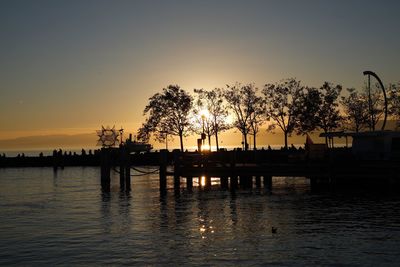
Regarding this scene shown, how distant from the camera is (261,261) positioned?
54.0ft

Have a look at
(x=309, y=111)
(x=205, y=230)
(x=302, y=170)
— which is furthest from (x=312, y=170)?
(x=309, y=111)

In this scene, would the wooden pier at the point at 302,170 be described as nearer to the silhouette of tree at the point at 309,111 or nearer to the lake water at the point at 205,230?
the lake water at the point at 205,230

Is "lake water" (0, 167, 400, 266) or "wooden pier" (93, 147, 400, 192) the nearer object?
"lake water" (0, 167, 400, 266)

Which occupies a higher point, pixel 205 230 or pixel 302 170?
pixel 302 170

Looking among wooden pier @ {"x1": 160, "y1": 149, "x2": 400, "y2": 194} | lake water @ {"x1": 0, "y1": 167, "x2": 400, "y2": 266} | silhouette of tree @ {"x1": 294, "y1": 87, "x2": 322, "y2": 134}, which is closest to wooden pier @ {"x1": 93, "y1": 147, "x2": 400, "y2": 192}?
wooden pier @ {"x1": 160, "y1": 149, "x2": 400, "y2": 194}

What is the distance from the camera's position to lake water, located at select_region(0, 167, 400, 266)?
1723 cm

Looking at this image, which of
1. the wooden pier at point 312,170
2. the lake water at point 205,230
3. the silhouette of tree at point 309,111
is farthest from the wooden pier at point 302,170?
the silhouette of tree at point 309,111

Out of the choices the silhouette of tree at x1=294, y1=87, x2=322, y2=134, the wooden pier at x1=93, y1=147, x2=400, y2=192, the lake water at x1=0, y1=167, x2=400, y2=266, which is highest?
the silhouette of tree at x1=294, y1=87, x2=322, y2=134

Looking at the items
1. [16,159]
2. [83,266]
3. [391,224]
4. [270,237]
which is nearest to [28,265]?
[83,266]

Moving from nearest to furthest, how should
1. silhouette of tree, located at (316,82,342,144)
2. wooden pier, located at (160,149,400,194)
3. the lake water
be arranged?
the lake water → wooden pier, located at (160,149,400,194) → silhouette of tree, located at (316,82,342,144)

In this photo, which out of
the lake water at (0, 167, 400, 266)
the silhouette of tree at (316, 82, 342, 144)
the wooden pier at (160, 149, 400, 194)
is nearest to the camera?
the lake water at (0, 167, 400, 266)

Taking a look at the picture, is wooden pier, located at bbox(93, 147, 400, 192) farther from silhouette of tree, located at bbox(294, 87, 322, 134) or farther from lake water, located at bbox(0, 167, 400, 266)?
silhouette of tree, located at bbox(294, 87, 322, 134)

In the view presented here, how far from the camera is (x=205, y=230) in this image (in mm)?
22125

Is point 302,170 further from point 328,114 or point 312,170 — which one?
point 328,114
